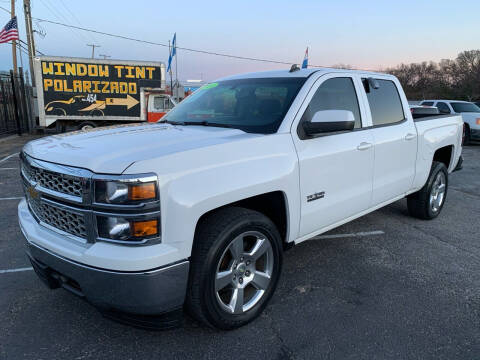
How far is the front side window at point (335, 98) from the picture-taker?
10.7ft

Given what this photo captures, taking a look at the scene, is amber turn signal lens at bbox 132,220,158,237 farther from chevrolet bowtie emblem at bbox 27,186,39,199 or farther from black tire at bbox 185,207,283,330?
chevrolet bowtie emblem at bbox 27,186,39,199

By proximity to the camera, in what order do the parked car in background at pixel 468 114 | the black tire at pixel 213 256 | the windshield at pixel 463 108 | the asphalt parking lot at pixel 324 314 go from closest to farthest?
the black tire at pixel 213 256 → the asphalt parking lot at pixel 324 314 → the parked car in background at pixel 468 114 → the windshield at pixel 463 108

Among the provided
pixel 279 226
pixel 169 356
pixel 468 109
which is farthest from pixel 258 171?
pixel 468 109

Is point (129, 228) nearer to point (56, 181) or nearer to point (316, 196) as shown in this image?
point (56, 181)

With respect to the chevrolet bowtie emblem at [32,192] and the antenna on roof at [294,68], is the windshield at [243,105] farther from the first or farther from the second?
the chevrolet bowtie emblem at [32,192]

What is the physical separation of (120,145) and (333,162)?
1.77m

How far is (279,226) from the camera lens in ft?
9.97

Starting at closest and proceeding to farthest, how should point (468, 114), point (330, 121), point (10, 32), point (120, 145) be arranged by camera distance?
point (120, 145)
point (330, 121)
point (468, 114)
point (10, 32)

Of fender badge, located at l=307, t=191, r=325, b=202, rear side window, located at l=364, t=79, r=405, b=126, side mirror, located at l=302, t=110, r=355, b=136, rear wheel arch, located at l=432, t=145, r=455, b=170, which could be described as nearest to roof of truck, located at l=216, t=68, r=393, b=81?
rear side window, located at l=364, t=79, r=405, b=126

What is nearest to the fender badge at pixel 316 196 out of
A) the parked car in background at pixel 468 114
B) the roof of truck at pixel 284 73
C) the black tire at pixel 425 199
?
the roof of truck at pixel 284 73

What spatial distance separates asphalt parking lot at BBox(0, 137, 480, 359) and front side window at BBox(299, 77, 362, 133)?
1.49m

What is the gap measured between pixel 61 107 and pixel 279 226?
16.7 meters

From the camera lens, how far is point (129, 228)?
208cm

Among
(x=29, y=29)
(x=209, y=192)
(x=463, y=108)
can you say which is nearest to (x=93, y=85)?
(x=29, y=29)
